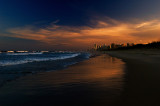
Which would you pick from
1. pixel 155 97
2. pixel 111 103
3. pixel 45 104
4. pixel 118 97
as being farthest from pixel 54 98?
pixel 155 97

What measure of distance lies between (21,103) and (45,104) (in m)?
0.93

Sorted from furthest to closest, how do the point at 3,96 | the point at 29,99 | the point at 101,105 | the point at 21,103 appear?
the point at 3,96 < the point at 29,99 < the point at 21,103 < the point at 101,105

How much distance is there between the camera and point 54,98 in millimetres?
4531

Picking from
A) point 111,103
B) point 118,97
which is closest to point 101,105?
point 111,103

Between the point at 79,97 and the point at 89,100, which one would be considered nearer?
the point at 89,100

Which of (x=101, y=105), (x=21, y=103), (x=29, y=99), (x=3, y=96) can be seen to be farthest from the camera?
(x=3, y=96)

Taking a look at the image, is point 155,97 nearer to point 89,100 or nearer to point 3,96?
point 89,100

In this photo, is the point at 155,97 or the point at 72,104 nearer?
the point at 72,104

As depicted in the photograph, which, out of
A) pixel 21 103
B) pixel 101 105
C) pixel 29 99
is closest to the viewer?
pixel 101 105

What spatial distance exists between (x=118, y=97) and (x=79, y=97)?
1515mm

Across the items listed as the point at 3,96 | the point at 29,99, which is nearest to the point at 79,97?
the point at 29,99

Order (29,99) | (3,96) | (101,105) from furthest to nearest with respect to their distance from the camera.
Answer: (3,96) < (29,99) < (101,105)

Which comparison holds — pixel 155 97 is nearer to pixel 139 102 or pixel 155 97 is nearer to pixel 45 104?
pixel 139 102

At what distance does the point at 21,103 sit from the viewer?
4.15m
